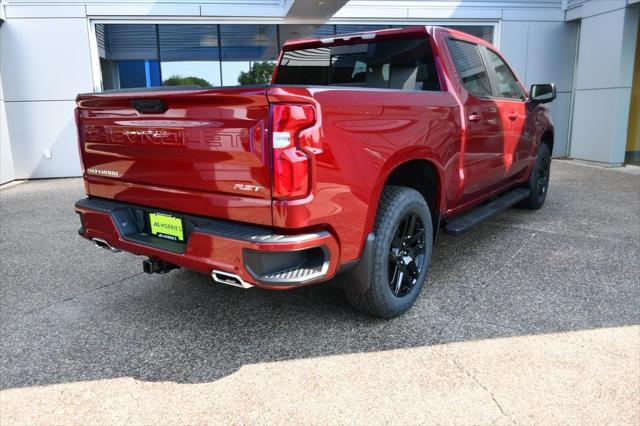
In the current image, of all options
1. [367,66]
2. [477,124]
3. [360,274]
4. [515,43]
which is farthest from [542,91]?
[515,43]

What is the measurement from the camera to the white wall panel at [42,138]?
374 inches

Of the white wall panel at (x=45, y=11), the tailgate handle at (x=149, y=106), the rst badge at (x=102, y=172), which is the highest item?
the white wall panel at (x=45, y=11)

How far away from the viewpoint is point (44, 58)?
30.8 ft

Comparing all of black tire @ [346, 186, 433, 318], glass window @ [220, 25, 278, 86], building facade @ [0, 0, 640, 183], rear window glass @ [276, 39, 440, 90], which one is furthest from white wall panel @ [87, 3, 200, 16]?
black tire @ [346, 186, 433, 318]

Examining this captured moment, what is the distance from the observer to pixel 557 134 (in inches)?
461

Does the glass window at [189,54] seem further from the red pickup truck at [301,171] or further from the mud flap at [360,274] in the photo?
the mud flap at [360,274]

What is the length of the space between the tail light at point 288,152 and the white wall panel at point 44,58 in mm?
8645

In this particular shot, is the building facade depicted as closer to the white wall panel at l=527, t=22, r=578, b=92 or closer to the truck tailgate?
the white wall panel at l=527, t=22, r=578, b=92

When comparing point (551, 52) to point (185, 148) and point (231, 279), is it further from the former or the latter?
point (231, 279)

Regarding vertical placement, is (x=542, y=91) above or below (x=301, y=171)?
above

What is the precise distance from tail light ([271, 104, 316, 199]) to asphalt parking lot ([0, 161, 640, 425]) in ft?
3.33

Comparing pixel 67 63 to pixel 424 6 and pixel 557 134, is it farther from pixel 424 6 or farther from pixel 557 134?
pixel 557 134

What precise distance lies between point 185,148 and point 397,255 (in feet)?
4.79

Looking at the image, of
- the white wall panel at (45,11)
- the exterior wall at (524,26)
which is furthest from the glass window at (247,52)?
the white wall panel at (45,11)
